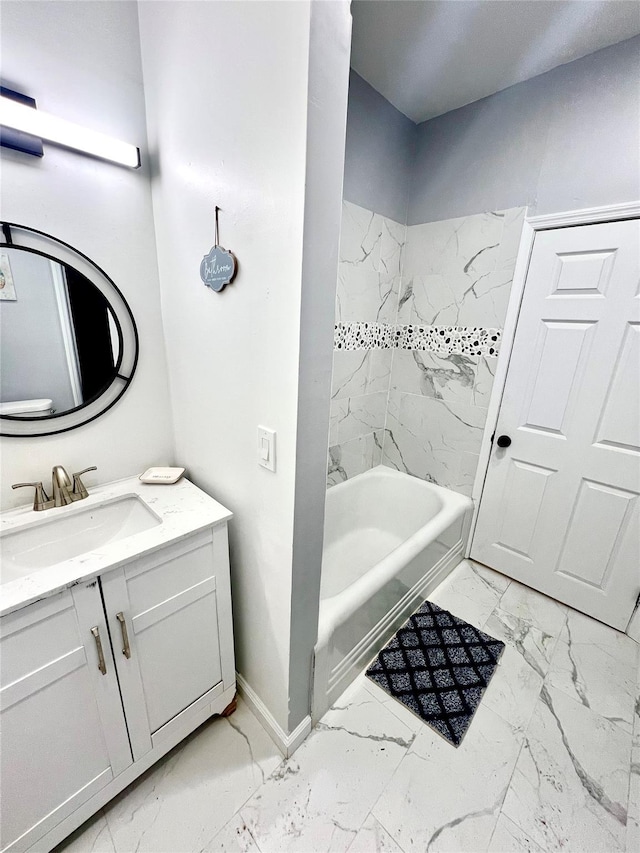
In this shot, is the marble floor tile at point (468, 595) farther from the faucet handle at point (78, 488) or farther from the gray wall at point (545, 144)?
the gray wall at point (545, 144)

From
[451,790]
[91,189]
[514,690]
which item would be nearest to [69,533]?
[91,189]

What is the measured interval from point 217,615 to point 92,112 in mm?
1744

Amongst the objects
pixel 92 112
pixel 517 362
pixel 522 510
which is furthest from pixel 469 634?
pixel 92 112

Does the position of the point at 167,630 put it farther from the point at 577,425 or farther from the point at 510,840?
the point at 577,425

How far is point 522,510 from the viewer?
78.0 inches

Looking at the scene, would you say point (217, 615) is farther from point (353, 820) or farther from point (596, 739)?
point (596, 739)

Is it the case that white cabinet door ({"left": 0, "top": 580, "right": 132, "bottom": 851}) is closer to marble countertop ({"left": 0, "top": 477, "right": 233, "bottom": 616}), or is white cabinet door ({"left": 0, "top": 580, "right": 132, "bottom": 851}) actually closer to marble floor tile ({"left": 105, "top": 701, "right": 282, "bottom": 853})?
marble countertop ({"left": 0, "top": 477, "right": 233, "bottom": 616})

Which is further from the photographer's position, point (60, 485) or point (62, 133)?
point (60, 485)

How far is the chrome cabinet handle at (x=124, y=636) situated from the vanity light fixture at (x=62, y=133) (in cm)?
138

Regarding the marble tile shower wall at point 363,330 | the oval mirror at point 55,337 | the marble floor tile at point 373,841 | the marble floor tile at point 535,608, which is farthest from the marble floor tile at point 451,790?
the oval mirror at point 55,337

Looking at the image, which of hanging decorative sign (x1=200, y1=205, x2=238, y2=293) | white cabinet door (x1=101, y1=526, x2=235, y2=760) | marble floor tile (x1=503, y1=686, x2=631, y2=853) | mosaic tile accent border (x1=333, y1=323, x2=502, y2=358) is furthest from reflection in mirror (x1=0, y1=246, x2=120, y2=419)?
marble floor tile (x1=503, y1=686, x2=631, y2=853)

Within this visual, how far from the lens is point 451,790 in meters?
1.14

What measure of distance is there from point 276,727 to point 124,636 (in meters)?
0.70

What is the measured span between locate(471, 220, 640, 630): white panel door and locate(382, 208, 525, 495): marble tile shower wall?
0.14 metres
